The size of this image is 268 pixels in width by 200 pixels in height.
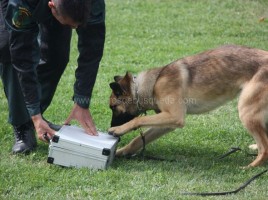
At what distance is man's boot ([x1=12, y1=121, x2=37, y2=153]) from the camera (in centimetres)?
535

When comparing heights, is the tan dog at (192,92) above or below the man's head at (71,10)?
below

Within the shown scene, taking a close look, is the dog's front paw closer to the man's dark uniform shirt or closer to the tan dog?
the tan dog

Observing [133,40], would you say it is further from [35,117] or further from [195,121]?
[35,117]

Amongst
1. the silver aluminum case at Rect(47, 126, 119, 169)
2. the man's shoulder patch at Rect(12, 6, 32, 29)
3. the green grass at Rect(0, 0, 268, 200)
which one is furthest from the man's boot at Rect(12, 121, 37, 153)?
the man's shoulder patch at Rect(12, 6, 32, 29)

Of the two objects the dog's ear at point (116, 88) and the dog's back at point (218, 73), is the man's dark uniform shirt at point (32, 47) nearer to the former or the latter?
the dog's ear at point (116, 88)

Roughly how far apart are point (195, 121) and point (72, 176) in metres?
2.12

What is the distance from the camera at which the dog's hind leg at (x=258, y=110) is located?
17.0 ft

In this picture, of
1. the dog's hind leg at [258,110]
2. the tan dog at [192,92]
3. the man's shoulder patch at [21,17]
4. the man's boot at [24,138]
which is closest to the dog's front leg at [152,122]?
the tan dog at [192,92]

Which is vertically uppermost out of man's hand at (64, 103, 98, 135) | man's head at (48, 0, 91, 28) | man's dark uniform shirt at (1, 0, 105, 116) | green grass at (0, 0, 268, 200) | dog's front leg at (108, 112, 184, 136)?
man's head at (48, 0, 91, 28)

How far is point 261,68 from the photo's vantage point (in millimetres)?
5273

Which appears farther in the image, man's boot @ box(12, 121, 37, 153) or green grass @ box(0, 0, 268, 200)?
man's boot @ box(12, 121, 37, 153)

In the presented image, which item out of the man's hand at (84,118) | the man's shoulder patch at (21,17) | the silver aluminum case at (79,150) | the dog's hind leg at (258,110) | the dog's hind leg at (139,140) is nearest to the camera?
the man's shoulder patch at (21,17)

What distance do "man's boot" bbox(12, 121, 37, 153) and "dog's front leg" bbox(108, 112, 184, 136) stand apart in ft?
2.34

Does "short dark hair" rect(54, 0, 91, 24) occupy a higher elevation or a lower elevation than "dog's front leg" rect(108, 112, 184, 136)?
higher
